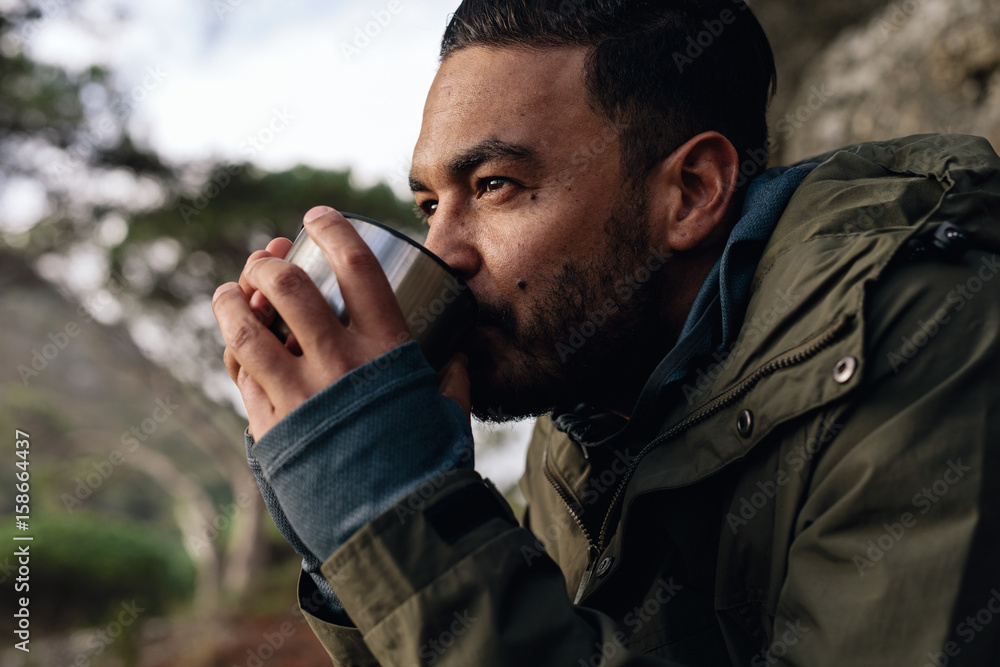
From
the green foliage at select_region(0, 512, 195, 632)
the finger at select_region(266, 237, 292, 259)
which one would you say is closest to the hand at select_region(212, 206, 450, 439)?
the finger at select_region(266, 237, 292, 259)

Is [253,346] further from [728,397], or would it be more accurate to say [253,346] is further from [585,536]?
[585,536]

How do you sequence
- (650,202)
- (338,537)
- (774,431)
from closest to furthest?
(338,537)
(774,431)
(650,202)

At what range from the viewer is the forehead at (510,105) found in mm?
1889

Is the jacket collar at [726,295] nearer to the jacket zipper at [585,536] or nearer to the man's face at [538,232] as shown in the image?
the man's face at [538,232]

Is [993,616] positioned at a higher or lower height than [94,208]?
lower

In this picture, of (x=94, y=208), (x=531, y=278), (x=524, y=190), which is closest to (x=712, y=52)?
(x=524, y=190)

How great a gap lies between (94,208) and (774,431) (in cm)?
1019

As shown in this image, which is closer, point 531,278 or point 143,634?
point 531,278

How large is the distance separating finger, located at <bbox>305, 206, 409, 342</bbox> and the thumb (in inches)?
9.8

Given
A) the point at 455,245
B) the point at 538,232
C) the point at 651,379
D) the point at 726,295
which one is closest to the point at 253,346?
the point at 455,245

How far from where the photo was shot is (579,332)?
188 cm

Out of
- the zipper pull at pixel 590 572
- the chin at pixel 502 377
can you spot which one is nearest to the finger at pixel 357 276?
the chin at pixel 502 377

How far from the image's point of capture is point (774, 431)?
4.51ft

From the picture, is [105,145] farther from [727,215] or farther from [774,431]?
[774,431]
